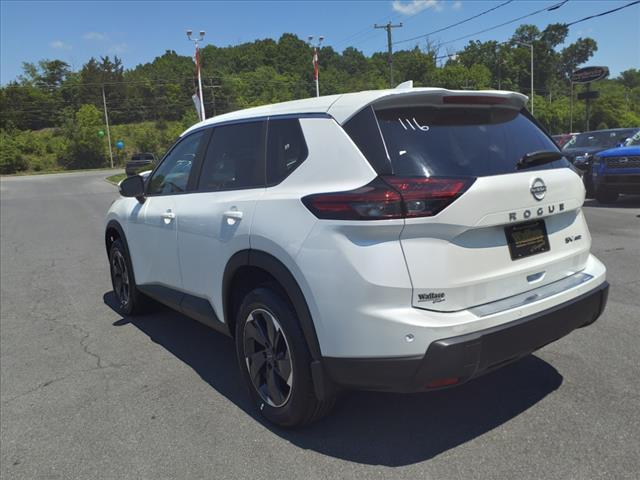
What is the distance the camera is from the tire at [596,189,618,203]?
12.8m

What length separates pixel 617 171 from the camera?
40.0 ft

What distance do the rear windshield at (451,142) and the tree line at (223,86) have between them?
77.3 m

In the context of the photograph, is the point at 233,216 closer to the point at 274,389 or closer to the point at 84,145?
the point at 274,389

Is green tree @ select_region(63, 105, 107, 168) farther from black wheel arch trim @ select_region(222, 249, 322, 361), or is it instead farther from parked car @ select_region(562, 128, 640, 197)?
black wheel arch trim @ select_region(222, 249, 322, 361)

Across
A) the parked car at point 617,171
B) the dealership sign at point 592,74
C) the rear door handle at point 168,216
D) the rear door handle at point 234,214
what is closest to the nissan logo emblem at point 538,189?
the rear door handle at point 234,214

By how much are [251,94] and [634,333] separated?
94306mm

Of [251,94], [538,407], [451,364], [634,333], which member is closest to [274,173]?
[451,364]

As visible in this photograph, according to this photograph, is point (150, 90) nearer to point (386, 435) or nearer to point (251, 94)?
point (251, 94)

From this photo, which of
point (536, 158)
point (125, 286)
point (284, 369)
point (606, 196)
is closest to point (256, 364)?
point (284, 369)

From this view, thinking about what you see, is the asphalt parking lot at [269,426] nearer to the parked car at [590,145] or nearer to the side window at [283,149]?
the side window at [283,149]

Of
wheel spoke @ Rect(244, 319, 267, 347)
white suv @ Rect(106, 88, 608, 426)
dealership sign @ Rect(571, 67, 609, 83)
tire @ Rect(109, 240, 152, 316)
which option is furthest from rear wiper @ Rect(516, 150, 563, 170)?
dealership sign @ Rect(571, 67, 609, 83)

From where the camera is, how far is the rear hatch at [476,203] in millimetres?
2543

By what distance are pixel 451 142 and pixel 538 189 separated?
0.54m

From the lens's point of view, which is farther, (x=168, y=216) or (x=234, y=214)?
(x=168, y=216)
